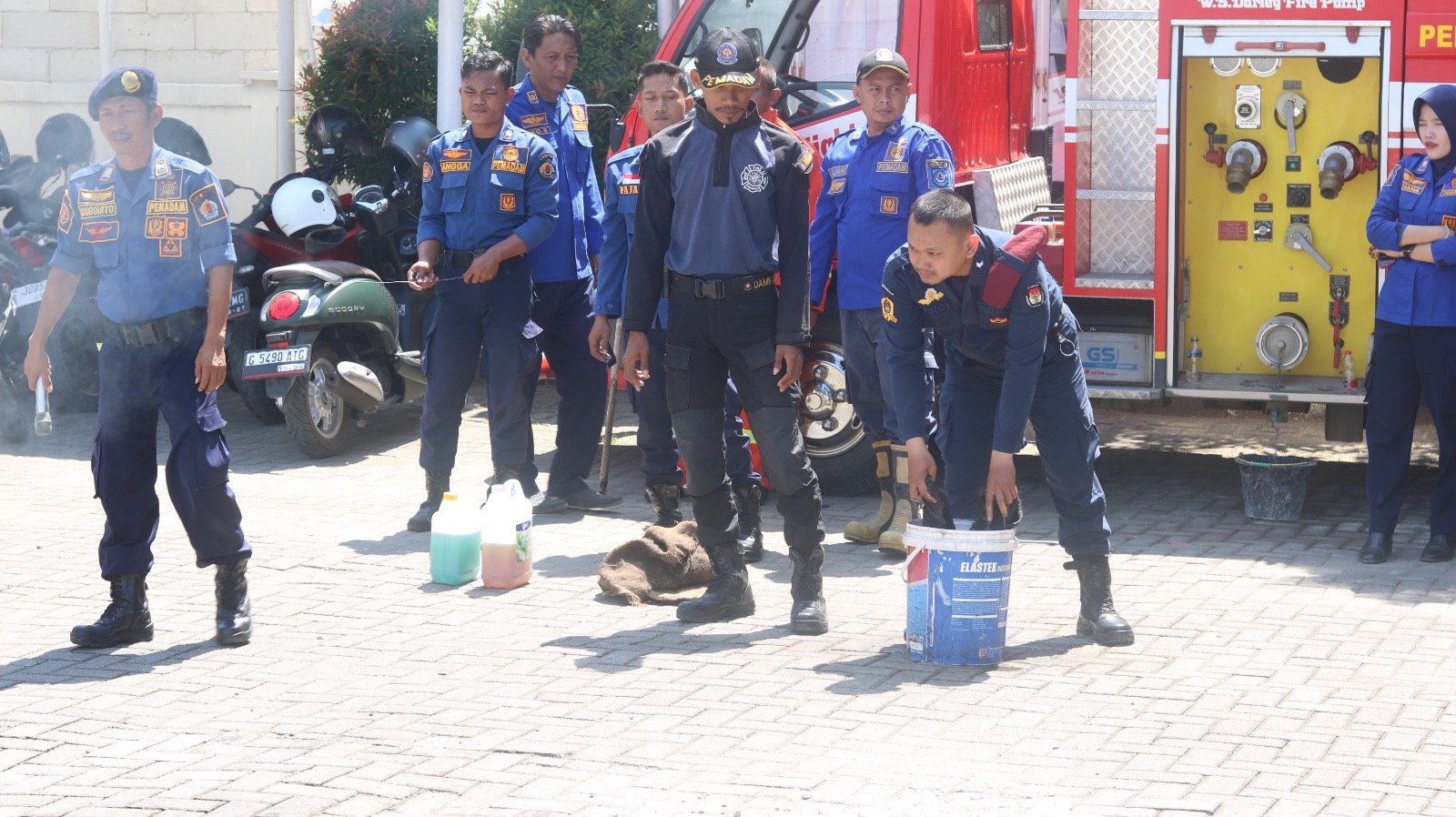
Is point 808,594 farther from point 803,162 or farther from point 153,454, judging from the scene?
point 153,454

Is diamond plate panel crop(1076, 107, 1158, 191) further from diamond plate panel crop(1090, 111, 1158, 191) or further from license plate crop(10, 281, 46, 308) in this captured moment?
license plate crop(10, 281, 46, 308)

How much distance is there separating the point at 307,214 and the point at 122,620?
4804mm

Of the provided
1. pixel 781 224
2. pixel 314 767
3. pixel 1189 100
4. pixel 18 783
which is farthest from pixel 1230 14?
pixel 18 783

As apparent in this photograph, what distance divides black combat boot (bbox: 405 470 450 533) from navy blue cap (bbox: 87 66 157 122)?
2.51 m

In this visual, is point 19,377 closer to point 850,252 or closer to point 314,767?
point 850,252

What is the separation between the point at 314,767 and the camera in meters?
4.73

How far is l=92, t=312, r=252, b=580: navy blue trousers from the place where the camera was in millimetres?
5840

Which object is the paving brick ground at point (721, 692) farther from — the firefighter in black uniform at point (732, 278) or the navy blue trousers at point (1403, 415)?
the firefighter in black uniform at point (732, 278)

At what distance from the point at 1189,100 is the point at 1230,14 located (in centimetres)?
59

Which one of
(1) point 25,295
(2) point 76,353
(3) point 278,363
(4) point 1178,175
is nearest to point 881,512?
(4) point 1178,175

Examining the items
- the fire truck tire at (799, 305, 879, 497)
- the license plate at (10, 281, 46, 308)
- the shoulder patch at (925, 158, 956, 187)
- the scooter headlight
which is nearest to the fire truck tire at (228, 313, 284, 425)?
the scooter headlight

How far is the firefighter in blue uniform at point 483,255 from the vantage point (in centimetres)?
765

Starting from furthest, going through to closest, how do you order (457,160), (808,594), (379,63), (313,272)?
(379,63), (313,272), (457,160), (808,594)

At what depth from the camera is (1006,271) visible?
5395 mm
